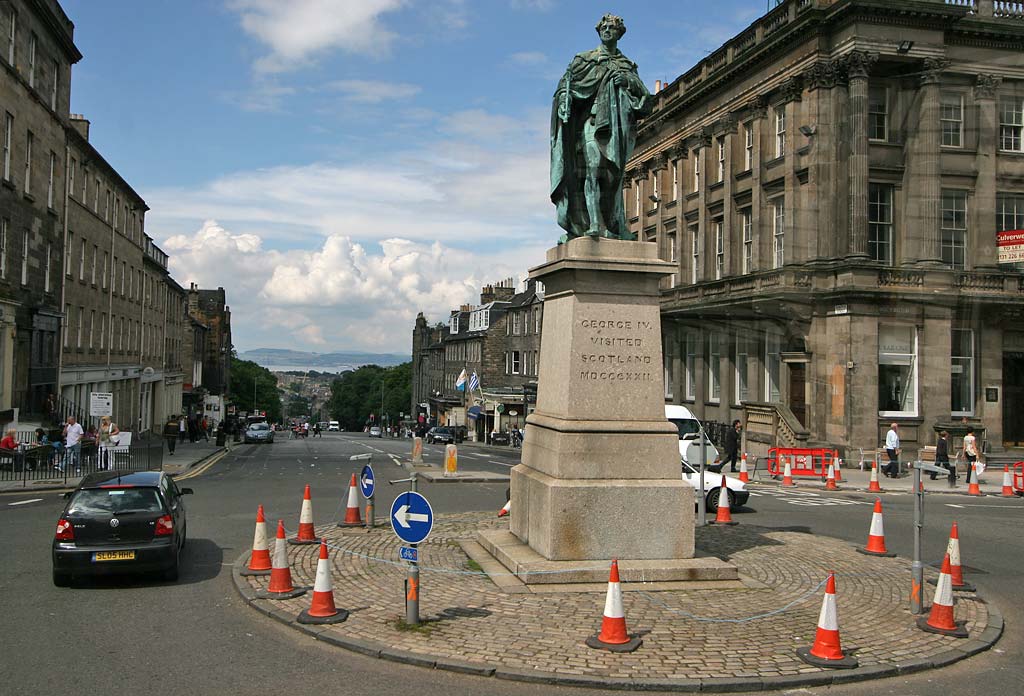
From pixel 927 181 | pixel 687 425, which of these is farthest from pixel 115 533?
pixel 927 181

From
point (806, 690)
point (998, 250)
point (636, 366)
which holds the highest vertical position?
point (998, 250)

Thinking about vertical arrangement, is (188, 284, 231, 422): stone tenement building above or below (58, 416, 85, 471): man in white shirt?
above

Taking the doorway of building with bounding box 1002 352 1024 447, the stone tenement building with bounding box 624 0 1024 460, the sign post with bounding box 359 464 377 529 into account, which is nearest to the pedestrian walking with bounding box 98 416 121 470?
the sign post with bounding box 359 464 377 529

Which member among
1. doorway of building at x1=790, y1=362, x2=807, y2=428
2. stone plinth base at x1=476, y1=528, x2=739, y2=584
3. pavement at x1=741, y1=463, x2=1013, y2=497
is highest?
doorway of building at x1=790, y1=362, x2=807, y2=428

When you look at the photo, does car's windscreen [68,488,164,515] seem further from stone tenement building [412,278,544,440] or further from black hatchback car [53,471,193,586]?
stone tenement building [412,278,544,440]

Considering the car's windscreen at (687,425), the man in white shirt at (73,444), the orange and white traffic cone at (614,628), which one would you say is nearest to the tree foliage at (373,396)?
the car's windscreen at (687,425)

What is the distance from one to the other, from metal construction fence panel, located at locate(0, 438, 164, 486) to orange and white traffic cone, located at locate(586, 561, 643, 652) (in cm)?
1887

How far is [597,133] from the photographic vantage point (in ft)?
37.5

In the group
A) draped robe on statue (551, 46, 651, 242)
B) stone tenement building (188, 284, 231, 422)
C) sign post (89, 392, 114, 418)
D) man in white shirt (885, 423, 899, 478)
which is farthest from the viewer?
stone tenement building (188, 284, 231, 422)

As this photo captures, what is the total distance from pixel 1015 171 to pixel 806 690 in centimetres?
3299

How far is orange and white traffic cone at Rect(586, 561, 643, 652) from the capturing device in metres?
7.89

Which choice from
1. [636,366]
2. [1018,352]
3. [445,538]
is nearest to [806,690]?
[636,366]

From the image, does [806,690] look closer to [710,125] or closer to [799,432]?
[799,432]

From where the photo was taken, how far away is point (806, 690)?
23.9 feet
